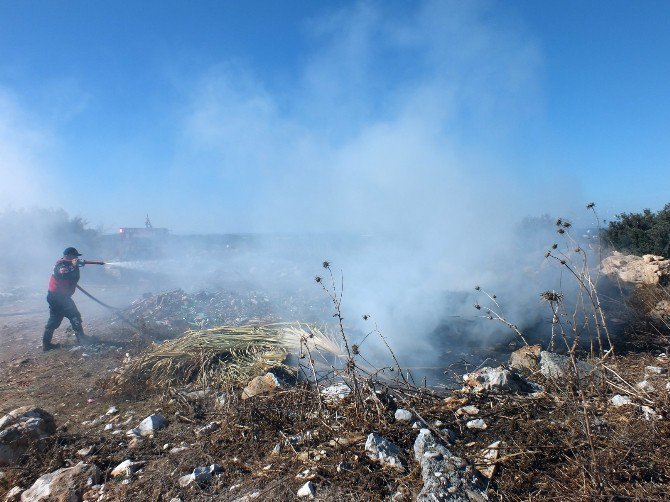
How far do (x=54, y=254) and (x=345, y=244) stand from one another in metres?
14.5

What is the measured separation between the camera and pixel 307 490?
233 cm

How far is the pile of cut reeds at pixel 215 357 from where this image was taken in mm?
4969

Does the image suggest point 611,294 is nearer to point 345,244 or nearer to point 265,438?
point 265,438

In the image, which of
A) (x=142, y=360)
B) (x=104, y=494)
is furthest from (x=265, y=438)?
(x=142, y=360)

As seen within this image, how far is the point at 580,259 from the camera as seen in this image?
9984 mm

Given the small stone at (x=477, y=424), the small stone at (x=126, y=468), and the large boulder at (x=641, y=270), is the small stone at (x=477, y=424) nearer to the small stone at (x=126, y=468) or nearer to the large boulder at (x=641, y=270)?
the small stone at (x=126, y=468)

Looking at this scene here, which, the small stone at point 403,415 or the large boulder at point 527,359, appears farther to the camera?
the large boulder at point 527,359

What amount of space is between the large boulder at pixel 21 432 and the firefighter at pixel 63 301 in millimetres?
4350

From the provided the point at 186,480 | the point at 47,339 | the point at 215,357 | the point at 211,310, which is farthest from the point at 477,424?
the point at 211,310

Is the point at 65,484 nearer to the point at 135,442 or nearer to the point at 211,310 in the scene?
the point at 135,442

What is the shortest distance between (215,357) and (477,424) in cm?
373

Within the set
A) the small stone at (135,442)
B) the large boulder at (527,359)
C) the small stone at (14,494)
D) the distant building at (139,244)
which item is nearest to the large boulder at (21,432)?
the small stone at (14,494)

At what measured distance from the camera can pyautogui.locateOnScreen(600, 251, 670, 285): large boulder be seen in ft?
23.8

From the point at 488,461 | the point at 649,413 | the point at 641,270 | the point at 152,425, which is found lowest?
the point at 152,425
